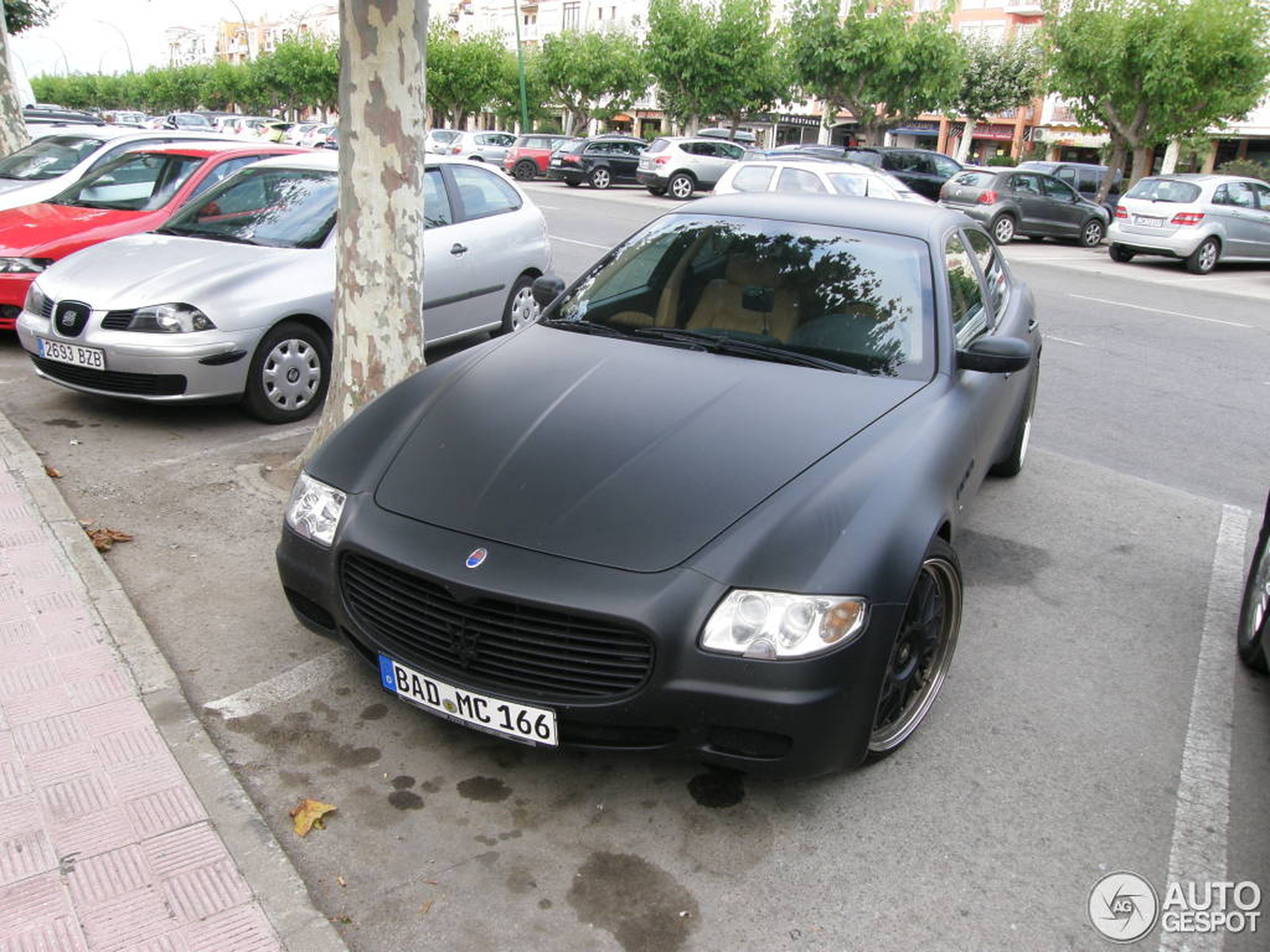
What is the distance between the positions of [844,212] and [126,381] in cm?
396

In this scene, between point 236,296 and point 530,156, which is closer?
point 236,296

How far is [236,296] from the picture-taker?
5723 mm

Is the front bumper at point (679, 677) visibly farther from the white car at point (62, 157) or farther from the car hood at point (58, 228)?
the white car at point (62, 157)

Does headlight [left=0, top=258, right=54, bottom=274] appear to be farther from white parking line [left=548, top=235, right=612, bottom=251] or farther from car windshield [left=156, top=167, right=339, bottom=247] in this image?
white parking line [left=548, top=235, right=612, bottom=251]

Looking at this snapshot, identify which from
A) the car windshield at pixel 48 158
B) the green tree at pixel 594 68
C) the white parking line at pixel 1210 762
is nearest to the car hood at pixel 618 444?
the white parking line at pixel 1210 762

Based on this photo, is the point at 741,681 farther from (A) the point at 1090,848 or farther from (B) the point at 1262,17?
(B) the point at 1262,17

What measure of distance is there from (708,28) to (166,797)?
38.3 metres

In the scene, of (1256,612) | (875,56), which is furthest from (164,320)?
(875,56)

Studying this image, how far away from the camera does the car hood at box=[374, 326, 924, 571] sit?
278 centimetres

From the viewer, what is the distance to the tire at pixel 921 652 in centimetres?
304

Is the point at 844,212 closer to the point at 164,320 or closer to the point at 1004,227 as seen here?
the point at 164,320

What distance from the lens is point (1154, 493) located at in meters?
5.87

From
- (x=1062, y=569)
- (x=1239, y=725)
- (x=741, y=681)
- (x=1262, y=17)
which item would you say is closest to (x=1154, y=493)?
(x=1062, y=569)

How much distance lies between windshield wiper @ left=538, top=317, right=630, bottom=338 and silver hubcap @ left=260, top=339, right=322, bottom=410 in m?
2.44
